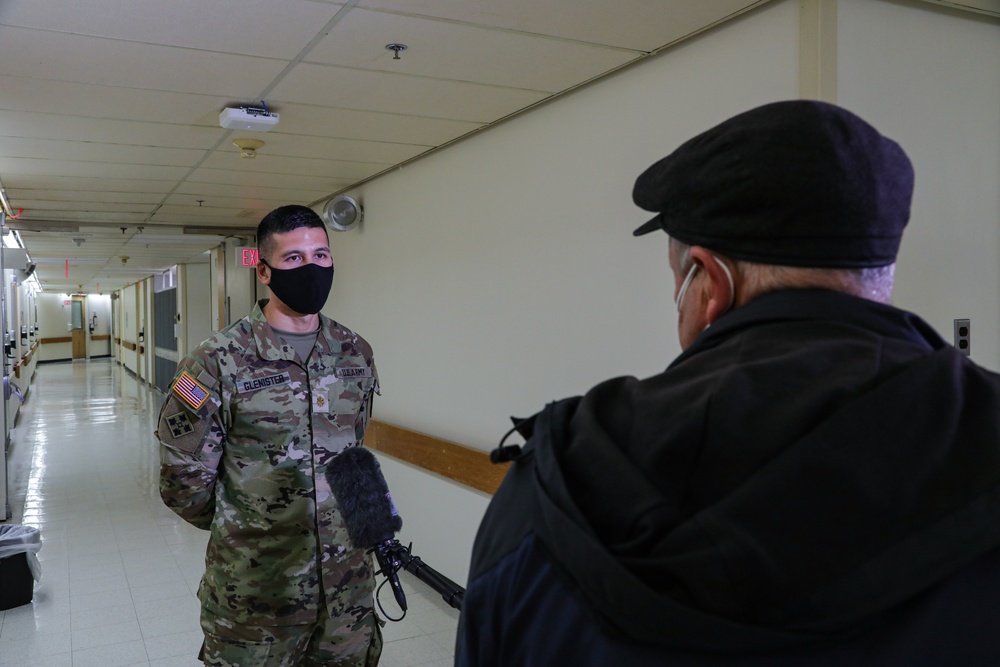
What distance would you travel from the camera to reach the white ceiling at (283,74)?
261 centimetres

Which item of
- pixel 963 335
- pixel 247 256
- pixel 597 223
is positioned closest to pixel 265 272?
pixel 597 223

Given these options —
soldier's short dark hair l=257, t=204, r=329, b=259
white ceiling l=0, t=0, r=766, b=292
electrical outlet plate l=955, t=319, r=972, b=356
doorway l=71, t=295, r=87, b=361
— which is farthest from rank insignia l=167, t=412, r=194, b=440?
doorway l=71, t=295, r=87, b=361

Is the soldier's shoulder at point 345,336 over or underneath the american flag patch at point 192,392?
over

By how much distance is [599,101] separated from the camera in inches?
134

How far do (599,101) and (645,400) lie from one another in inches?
114

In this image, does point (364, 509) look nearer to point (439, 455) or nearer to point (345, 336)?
point (345, 336)

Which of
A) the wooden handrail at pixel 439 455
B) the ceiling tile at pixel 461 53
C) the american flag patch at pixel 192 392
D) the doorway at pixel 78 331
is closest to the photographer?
the american flag patch at pixel 192 392

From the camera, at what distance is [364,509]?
2.04 m

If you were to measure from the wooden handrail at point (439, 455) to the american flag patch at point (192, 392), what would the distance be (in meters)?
1.82

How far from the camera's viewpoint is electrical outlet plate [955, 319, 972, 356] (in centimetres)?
264

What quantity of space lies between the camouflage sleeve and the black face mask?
35 cm

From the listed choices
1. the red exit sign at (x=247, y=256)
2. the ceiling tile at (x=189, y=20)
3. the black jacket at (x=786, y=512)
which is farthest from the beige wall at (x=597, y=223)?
the red exit sign at (x=247, y=256)

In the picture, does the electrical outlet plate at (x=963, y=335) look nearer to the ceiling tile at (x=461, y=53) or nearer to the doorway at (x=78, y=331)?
the ceiling tile at (x=461, y=53)

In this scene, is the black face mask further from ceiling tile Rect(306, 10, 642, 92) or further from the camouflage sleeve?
ceiling tile Rect(306, 10, 642, 92)
